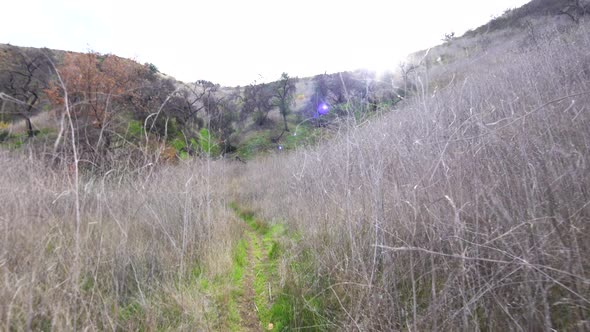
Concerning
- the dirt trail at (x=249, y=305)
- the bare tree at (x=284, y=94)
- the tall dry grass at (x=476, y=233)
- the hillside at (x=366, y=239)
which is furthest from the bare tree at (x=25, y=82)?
the bare tree at (x=284, y=94)

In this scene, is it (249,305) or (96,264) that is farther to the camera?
(249,305)

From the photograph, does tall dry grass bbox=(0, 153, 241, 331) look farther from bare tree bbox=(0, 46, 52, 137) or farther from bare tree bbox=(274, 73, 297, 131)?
bare tree bbox=(274, 73, 297, 131)

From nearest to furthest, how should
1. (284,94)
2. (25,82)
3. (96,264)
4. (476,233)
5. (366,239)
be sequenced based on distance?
(476,233) < (96,264) < (366,239) < (25,82) < (284,94)

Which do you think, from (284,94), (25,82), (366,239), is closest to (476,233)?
(366,239)

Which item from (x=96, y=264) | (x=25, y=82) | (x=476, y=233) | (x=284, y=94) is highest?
(x=25, y=82)

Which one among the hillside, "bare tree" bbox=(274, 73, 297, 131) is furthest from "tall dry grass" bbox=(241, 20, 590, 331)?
"bare tree" bbox=(274, 73, 297, 131)

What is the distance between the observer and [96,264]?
1.74 meters

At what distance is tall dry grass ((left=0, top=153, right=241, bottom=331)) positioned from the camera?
1.44 metres

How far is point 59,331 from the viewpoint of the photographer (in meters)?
1.33

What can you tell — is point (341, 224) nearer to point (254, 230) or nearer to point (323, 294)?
point (323, 294)

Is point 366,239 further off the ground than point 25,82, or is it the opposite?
point 25,82

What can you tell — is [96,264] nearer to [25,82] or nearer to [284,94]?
[25,82]

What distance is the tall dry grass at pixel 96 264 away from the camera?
1439 mm

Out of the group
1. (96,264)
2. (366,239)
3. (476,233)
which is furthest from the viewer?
(366,239)
